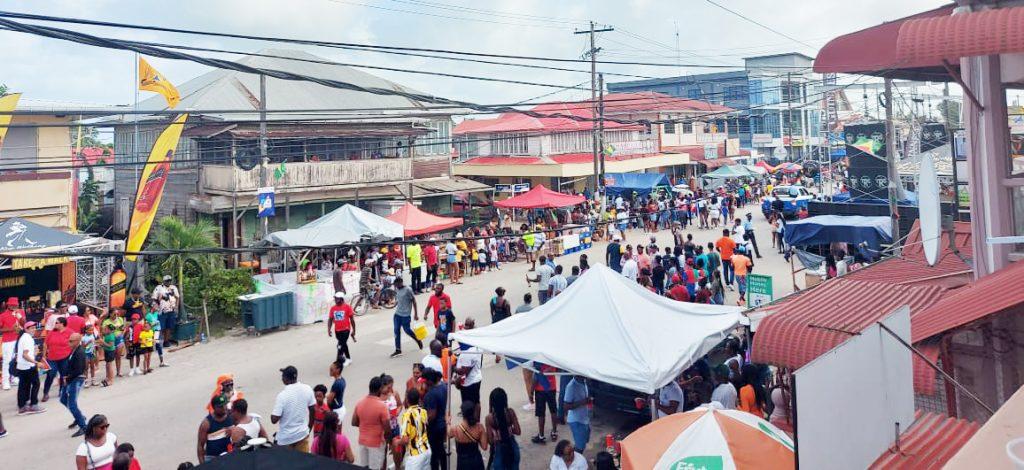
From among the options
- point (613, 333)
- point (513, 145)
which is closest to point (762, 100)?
point (513, 145)

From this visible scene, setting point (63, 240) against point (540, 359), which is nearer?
point (540, 359)

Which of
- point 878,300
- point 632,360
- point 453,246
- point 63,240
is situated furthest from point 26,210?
point 878,300

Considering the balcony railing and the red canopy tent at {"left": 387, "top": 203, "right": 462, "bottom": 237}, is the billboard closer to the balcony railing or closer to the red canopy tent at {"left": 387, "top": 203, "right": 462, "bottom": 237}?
the red canopy tent at {"left": 387, "top": 203, "right": 462, "bottom": 237}

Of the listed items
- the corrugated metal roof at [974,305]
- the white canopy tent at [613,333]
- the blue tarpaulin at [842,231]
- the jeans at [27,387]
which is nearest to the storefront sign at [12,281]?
the jeans at [27,387]

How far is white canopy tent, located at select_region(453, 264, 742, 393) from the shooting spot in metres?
8.19

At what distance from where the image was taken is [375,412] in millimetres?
7879

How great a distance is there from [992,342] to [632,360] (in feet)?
11.5

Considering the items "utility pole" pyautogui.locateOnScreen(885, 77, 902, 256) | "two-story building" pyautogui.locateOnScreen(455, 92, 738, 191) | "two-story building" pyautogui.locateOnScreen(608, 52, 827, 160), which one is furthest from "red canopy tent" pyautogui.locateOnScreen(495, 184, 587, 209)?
"two-story building" pyautogui.locateOnScreen(608, 52, 827, 160)

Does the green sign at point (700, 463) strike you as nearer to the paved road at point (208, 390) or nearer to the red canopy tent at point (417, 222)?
the paved road at point (208, 390)

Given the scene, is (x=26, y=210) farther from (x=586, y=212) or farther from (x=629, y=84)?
(x=629, y=84)

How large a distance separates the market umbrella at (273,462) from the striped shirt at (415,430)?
2.34 metres

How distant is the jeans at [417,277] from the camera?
790 inches

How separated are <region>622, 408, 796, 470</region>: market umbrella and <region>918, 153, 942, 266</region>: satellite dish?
10.2 feet

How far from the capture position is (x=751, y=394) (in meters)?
8.07
